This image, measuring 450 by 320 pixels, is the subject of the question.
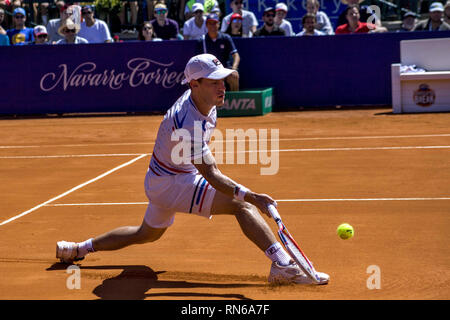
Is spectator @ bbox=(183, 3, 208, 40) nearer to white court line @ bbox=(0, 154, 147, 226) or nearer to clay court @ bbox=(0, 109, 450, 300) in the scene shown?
clay court @ bbox=(0, 109, 450, 300)

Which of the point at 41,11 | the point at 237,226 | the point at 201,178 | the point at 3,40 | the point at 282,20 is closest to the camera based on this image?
the point at 201,178

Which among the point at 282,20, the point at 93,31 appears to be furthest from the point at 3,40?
the point at 282,20

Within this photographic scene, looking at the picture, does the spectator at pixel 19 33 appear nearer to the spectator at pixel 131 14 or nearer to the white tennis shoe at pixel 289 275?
the spectator at pixel 131 14

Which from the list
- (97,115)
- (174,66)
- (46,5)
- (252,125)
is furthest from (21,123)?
(46,5)

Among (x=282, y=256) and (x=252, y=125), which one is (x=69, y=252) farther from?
(x=252, y=125)

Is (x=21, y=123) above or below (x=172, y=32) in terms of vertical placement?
below

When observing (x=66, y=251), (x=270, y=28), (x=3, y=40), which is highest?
(x=3, y=40)

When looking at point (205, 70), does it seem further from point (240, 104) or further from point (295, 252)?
point (240, 104)

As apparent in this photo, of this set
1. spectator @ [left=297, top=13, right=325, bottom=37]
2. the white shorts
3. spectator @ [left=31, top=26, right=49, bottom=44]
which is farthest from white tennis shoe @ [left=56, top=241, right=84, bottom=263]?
spectator @ [left=31, top=26, right=49, bottom=44]

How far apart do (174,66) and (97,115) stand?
221cm

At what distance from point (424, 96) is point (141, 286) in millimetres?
11558

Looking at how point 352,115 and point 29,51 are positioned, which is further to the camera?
point 29,51

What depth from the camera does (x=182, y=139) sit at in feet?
17.4

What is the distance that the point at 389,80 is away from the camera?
17094mm
